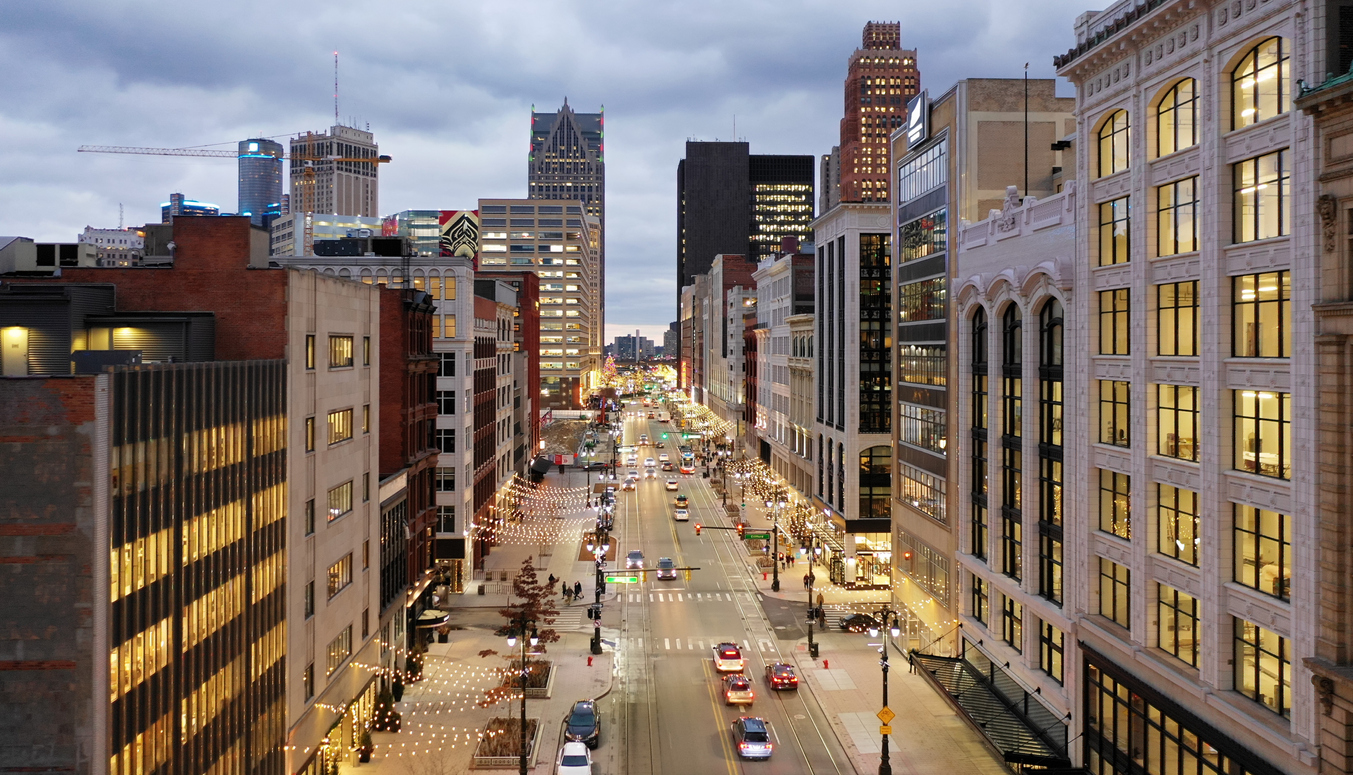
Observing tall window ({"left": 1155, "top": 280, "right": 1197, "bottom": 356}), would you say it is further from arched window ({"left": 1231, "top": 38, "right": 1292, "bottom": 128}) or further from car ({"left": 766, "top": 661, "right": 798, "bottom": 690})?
car ({"left": 766, "top": 661, "right": 798, "bottom": 690})

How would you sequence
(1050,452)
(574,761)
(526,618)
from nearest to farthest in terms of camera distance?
(574,761) < (1050,452) < (526,618)

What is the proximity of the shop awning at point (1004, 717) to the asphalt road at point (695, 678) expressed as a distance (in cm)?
546

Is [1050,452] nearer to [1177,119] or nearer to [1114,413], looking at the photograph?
[1114,413]

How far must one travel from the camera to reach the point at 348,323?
39062 millimetres

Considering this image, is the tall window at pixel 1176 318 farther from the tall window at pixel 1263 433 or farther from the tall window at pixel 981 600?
the tall window at pixel 981 600

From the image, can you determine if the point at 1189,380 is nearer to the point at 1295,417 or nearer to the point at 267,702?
the point at 1295,417

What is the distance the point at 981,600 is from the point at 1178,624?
15.6m

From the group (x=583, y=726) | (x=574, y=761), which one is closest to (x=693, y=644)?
(x=583, y=726)

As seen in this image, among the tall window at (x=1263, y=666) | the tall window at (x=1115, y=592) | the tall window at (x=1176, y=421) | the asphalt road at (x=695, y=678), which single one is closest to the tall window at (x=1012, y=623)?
the tall window at (x=1115, y=592)

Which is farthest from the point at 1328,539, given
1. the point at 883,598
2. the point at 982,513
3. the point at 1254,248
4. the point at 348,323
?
the point at 883,598

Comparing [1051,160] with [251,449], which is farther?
[1051,160]

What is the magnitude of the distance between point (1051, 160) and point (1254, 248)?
24.0 meters

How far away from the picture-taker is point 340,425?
38312 mm

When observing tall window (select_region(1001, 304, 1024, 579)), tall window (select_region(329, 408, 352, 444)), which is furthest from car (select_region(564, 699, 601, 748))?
tall window (select_region(1001, 304, 1024, 579))
